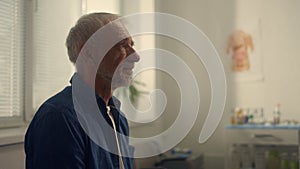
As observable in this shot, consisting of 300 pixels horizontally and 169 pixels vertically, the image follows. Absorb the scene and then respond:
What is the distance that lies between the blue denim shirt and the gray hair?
0.56 ft

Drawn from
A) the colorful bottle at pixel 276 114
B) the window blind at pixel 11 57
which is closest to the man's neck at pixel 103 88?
the window blind at pixel 11 57

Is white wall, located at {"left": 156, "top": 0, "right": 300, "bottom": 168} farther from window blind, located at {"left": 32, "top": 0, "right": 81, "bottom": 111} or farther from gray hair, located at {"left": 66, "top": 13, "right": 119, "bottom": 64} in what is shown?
gray hair, located at {"left": 66, "top": 13, "right": 119, "bottom": 64}

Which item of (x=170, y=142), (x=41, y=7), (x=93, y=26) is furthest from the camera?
(x=170, y=142)

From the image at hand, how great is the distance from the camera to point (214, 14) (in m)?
3.69

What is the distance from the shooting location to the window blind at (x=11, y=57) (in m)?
1.79

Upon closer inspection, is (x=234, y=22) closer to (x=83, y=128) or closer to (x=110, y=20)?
(x=110, y=20)

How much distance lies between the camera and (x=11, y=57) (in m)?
1.83

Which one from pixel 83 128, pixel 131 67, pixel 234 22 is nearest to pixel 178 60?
pixel 234 22

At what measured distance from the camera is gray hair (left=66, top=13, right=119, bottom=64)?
3.90 ft

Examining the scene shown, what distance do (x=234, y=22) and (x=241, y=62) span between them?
0.40m

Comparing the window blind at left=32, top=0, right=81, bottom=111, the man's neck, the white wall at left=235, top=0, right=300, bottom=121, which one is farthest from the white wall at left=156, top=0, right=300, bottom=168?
the man's neck

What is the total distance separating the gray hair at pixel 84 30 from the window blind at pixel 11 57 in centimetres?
70

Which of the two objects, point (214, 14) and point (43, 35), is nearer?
point (43, 35)

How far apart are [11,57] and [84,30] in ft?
2.61
